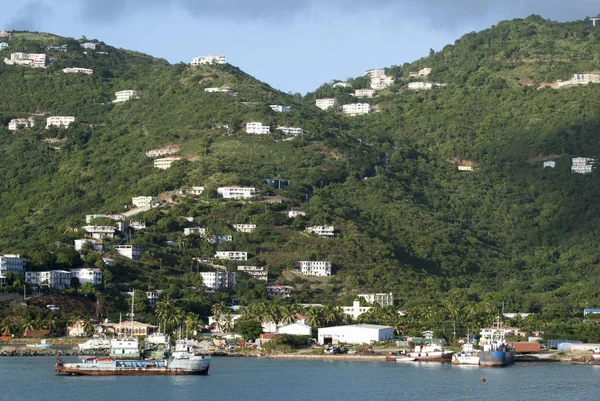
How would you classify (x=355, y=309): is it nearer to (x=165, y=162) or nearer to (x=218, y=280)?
(x=218, y=280)

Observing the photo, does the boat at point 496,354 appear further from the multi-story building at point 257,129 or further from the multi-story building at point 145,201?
the multi-story building at point 257,129

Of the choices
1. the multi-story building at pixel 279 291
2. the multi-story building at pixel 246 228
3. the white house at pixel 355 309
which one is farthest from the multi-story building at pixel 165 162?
the white house at pixel 355 309

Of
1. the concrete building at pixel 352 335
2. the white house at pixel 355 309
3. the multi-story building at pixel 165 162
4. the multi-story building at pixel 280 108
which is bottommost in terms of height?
the concrete building at pixel 352 335

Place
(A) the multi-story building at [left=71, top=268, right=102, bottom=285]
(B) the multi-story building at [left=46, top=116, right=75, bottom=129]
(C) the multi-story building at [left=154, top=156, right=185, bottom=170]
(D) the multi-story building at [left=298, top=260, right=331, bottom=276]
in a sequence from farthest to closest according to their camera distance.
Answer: (B) the multi-story building at [left=46, top=116, right=75, bottom=129] → (C) the multi-story building at [left=154, top=156, right=185, bottom=170] → (D) the multi-story building at [left=298, top=260, right=331, bottom=276] → (A) the multi-story building at [left=71, top=268, right=102, bottom=285]

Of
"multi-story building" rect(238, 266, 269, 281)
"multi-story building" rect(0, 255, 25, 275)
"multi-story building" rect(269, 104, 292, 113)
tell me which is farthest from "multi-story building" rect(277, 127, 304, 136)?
"multi-story building" rect(0, 255, 25, 275)

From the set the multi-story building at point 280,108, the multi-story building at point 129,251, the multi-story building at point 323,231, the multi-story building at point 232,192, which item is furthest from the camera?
the multi-story building at point 280,108

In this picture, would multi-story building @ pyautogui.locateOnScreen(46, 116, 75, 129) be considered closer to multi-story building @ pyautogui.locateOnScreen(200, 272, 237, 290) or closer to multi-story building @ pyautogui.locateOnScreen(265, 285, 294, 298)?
multi-story building @ pyautogui.locateOnScreen(200, 272, 237, 290)

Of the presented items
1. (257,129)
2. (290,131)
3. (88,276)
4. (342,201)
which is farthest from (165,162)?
(88,276)

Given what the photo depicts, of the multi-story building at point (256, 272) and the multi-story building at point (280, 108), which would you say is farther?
the multi-story building at point (280, 108)
